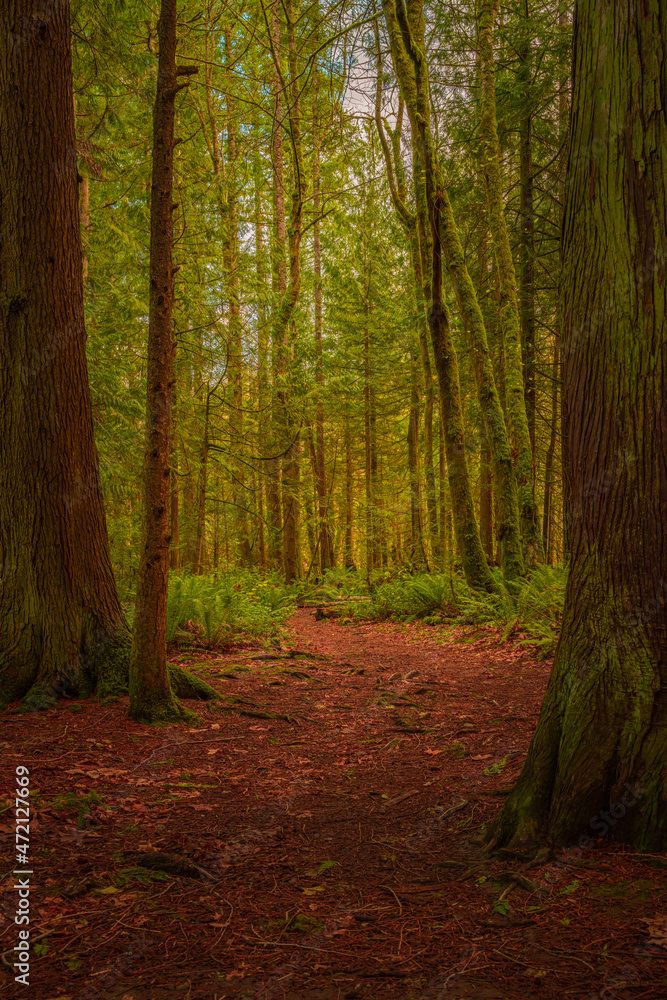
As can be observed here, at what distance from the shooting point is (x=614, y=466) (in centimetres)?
275

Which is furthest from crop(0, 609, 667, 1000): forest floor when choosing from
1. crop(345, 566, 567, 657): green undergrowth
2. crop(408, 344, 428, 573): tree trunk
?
crop(408, 344, 428, 573): tree trunk

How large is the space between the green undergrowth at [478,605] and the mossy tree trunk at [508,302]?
1.02m

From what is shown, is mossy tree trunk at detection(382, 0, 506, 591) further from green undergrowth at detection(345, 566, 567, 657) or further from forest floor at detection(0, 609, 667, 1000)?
forest floor at detection(0, 609, 667, 1000)

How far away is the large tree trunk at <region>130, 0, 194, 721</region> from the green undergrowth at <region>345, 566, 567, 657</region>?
4373mm

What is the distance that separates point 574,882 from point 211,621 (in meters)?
6.64

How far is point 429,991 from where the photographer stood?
1.94m

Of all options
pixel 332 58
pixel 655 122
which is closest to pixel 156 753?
pixel 655 122

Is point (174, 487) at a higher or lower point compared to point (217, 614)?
higher

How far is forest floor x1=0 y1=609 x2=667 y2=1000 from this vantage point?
2.03 m

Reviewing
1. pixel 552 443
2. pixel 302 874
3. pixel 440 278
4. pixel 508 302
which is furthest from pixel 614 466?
pixel 552 443

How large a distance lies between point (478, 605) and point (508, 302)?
5.45m

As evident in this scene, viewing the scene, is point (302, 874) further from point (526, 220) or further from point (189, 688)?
point (526, 220)

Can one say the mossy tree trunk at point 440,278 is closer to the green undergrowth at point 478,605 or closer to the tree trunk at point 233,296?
the green undergrowth at point 478,605

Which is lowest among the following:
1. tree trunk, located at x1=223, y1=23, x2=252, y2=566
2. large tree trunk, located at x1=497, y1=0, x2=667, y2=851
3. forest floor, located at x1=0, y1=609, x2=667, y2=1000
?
forest floor, located at x1=0, y1=609, x2=667, y2=1000
